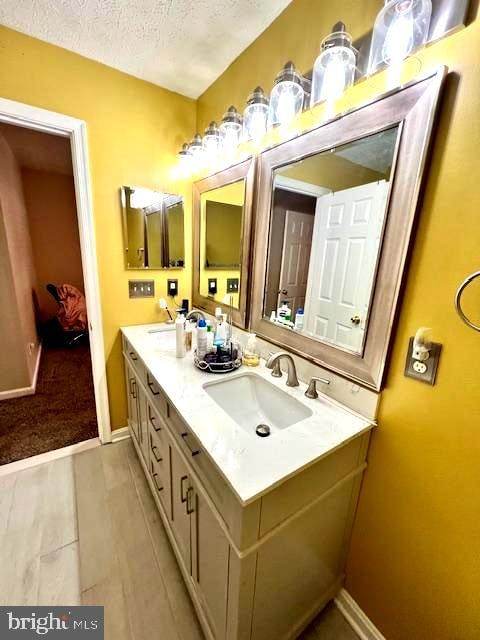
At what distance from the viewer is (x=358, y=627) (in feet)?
3.42

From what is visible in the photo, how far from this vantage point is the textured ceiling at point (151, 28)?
3.67 ft

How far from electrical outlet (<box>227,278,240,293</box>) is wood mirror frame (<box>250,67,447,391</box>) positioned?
55 centimetres

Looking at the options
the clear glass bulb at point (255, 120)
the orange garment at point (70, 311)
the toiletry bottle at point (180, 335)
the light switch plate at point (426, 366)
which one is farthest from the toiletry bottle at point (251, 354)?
the orange garment at point (70, 311)

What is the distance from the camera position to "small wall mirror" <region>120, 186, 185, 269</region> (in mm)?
1731

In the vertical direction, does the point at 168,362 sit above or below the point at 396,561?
above

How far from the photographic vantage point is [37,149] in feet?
9.68

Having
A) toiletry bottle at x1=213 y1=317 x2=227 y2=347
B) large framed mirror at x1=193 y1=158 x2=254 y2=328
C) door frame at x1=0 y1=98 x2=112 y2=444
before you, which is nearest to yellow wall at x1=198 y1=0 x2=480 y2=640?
large framed mirror at x1=193 y1=158 x2=254 y2=328

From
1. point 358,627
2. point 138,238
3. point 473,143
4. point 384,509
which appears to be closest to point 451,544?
point 384,509

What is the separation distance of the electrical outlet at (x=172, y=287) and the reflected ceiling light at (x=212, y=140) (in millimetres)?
890

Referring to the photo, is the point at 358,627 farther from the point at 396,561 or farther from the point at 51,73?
the point at 51,73

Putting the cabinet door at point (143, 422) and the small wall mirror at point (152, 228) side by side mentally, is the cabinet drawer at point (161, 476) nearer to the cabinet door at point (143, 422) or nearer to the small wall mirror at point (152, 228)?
the cabinet door at point (143, 422)

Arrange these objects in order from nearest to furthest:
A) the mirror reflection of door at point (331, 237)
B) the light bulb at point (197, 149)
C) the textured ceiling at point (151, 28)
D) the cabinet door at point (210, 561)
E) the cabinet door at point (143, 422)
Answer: the cabinet door at point (210, 561)
the mirror reflection of door at point (331, 237)
the textured ceiling at point (151, 28)
the cabinet door at point (143, 422)
the light bulb at point (197, 149)

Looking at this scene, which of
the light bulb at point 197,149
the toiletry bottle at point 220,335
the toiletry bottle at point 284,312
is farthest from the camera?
the light bulb at point 197,149

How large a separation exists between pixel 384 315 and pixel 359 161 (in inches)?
21.9
